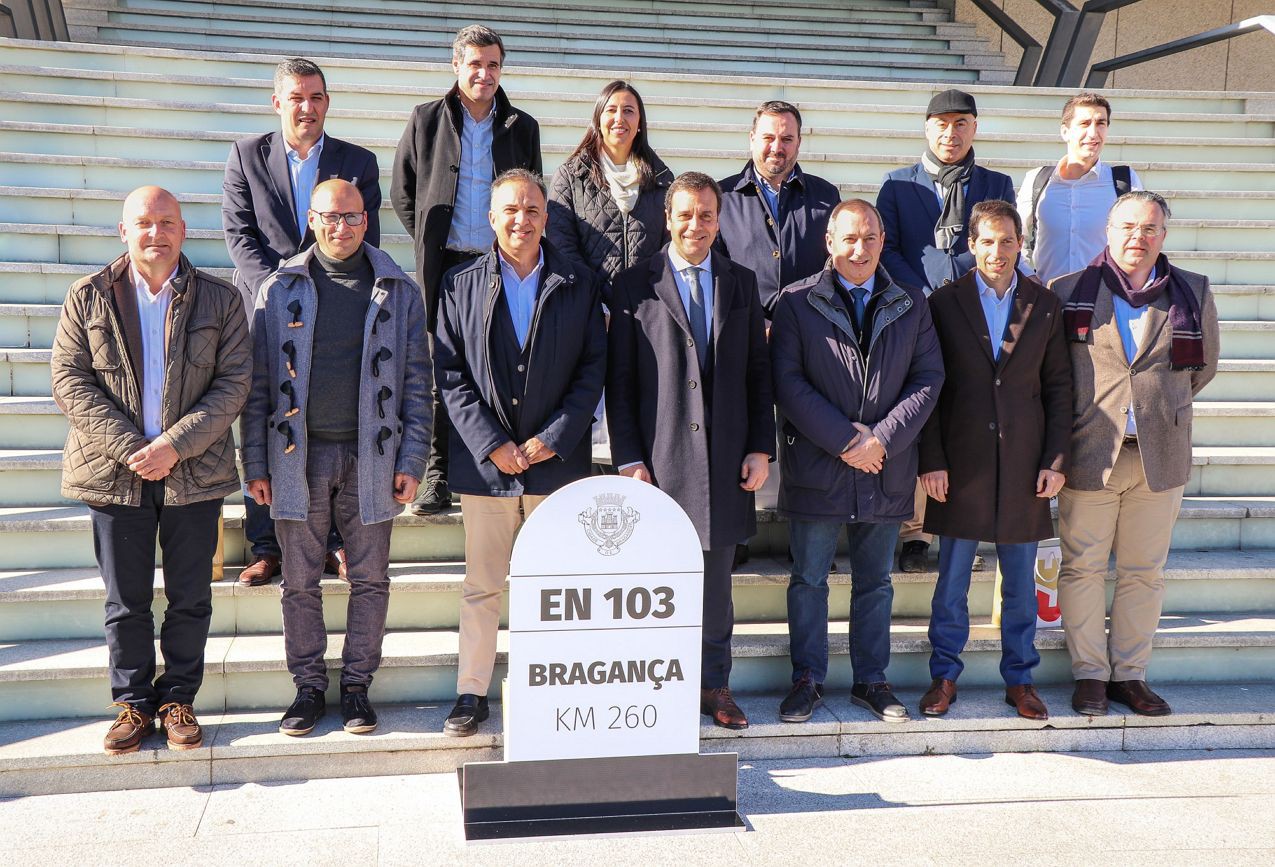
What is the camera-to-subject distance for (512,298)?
12.2 ft

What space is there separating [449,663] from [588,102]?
12.6 feet

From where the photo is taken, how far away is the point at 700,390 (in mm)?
3711

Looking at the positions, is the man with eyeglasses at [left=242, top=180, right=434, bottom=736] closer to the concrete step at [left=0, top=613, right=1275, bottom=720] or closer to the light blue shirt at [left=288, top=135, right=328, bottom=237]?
the concrete step at [left=0, top=613, right=1275, bottom=720]

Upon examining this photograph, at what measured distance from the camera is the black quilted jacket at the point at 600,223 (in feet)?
13.1

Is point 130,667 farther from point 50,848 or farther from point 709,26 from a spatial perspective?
point 709,26

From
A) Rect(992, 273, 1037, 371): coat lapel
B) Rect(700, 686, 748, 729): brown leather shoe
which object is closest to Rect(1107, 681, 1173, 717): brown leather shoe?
Rect(992, 273, 1037, 371): coat lapel

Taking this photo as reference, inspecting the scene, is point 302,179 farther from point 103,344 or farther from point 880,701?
point 880,701

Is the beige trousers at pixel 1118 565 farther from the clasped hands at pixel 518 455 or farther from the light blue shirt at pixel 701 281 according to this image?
the clasped hands at pixel 518 455

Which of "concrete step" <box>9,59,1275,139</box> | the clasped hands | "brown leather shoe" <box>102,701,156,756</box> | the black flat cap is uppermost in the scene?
"concrete step" <box>9,59,1275,139</box>

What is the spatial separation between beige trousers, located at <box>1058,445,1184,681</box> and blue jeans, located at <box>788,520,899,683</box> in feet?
2.43

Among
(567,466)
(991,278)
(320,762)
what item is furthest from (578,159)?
(320,762)

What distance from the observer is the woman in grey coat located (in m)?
4.00

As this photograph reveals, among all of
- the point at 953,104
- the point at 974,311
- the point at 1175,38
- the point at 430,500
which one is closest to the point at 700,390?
the point at 974,311

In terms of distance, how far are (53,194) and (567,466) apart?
318 centimetres
